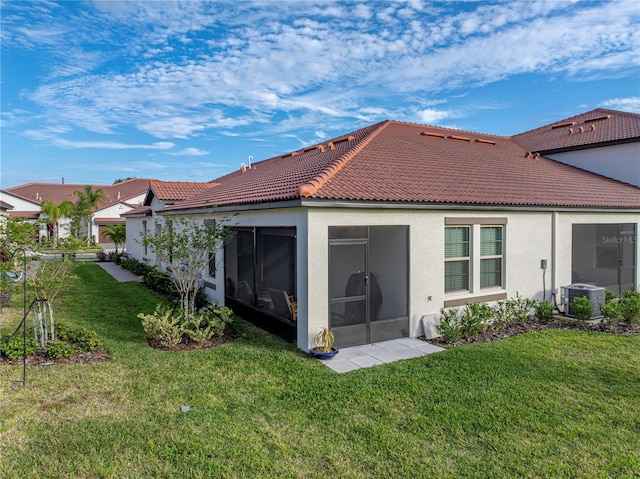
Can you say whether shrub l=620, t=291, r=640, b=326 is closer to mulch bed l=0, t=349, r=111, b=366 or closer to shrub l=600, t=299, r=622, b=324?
shrub l=600, t=299, r=622, b=324

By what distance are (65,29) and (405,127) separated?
1122 cm

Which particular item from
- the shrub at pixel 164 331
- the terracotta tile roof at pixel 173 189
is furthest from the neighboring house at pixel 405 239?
the terracotta tile roof at pixel 173 189

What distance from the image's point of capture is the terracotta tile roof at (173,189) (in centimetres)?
1822

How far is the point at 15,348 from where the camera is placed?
7.52m

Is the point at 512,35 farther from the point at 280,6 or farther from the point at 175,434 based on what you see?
the point at 175,434

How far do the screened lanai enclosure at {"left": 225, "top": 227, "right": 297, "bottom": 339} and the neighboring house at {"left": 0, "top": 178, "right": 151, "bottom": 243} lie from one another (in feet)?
128

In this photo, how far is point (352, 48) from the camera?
42.7 ft

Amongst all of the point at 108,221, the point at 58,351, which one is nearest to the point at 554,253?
the point at 58,351

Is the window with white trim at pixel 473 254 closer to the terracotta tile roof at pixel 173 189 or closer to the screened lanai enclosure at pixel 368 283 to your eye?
the screened lanai enclosure at pixel 368 283

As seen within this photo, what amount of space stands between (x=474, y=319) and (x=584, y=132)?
44.8 feet

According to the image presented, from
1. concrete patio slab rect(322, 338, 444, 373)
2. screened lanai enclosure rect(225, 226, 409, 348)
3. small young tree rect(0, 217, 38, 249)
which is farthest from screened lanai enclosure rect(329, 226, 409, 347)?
small young tree rect(0, 217, 38, 249)

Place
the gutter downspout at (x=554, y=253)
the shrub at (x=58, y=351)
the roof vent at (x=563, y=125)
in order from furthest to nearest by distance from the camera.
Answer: the roof vent at (x=563, y=125)
the gutter downspout at (x=554, y=253)
the shrub at (x=58, y=351)

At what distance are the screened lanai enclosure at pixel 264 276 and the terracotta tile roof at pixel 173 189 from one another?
7372 mm

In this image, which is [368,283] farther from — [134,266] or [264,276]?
[134,266]
